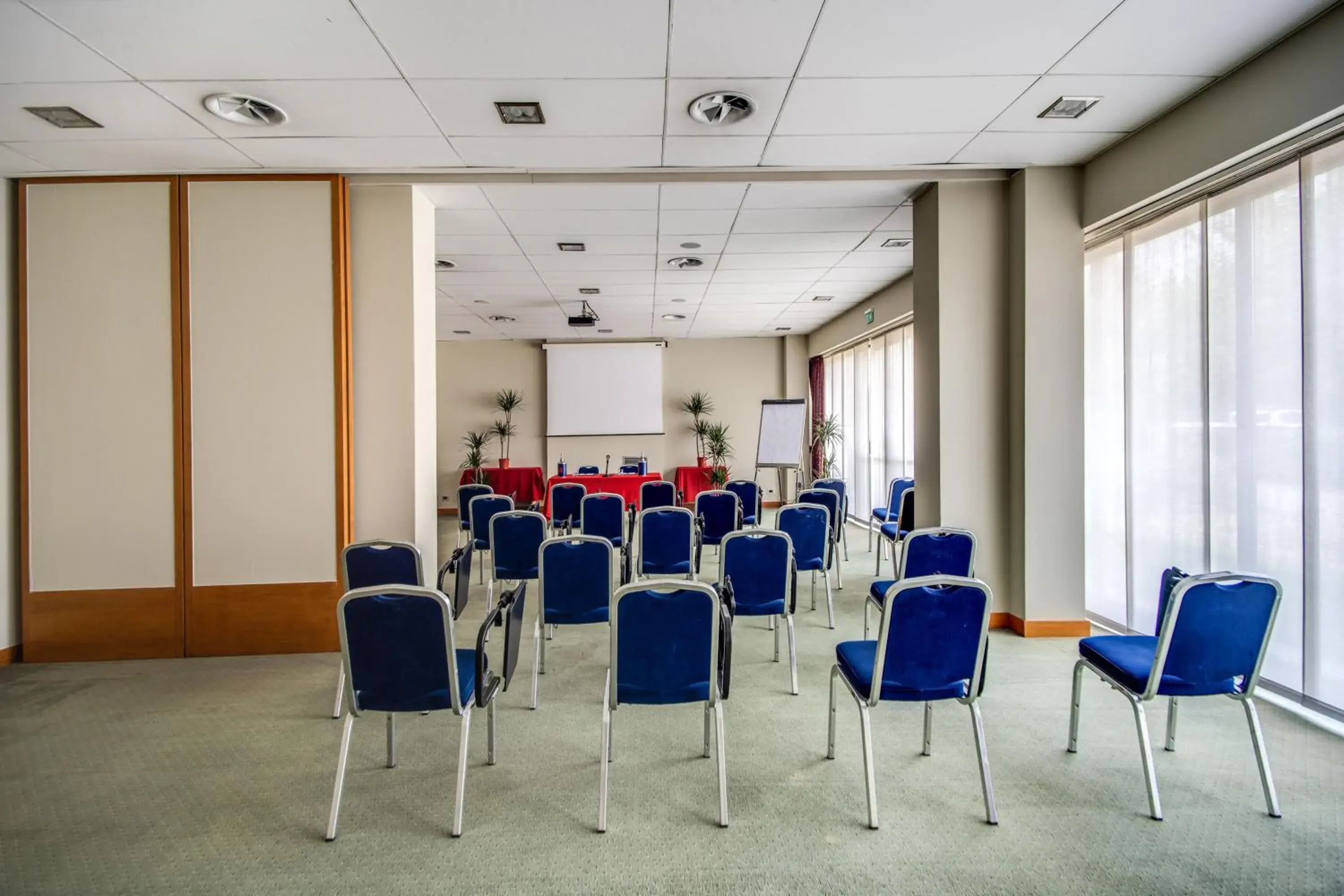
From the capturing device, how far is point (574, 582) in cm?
383

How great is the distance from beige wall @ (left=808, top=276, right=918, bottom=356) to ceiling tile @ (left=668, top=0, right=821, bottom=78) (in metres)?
2.64

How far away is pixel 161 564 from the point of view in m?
4.69

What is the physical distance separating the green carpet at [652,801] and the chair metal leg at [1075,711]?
74mm

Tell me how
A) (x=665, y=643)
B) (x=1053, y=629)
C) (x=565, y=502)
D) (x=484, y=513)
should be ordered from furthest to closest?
(x=565, y=502)
(x=484, y=513)
(x=1053, y=629)
(x=665, y=643)

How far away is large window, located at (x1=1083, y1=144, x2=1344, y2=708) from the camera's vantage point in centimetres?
336

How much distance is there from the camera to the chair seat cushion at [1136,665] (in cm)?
263

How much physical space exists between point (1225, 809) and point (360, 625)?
11.4 feet

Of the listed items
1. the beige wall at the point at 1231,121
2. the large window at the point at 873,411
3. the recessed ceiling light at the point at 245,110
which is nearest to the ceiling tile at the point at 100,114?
the recessed ceiling light at the point at 245,110

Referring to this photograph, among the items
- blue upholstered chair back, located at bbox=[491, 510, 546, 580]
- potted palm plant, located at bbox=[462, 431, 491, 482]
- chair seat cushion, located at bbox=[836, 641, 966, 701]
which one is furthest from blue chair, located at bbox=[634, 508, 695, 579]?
potted palm plant, located at bbox=[462, 431, 491, 482]

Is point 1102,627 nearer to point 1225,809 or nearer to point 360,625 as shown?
point 1225,809

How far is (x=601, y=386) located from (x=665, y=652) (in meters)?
10.5

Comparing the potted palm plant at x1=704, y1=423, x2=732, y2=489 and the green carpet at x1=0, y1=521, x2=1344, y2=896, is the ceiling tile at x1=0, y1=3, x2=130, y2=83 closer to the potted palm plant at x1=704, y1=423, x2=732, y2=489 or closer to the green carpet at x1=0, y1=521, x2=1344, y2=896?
the green carpet at x1=0, y1=521, x2=1344, y2=896

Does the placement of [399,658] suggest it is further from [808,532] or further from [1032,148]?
[1032,148]

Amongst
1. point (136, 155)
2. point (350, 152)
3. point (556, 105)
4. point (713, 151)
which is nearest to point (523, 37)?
point (556, 105)
